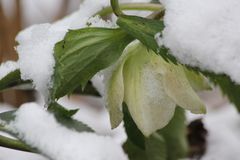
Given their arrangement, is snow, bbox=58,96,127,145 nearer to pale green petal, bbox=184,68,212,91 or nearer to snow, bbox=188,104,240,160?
snow, bbox=188,104,240,160

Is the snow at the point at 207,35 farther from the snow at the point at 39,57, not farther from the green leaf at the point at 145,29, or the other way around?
the snow at the point at 39,57

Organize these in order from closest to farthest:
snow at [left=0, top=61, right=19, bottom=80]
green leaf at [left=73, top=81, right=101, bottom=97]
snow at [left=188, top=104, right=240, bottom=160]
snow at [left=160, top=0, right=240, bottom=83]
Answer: snow at [left=160, top=0, right=240, bottom=83] → snow at [left=0, top=61, right=19, bottom=80] → green leaf at [left=73, top=81, right=101, bottom=97] → snow at [left=188, top=104, right=240, bottom=160]

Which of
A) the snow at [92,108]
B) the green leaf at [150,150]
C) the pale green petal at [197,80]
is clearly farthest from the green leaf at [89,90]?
the snow at [92,108]

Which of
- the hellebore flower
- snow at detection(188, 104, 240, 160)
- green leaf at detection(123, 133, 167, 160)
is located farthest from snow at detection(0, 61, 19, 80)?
snow at detection(188, 104, 240, 160)

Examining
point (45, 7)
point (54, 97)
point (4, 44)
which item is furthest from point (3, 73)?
point (45, 7)

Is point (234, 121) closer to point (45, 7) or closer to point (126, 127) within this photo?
point (126, 127)

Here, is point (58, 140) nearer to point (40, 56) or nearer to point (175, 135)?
point (40, 56)

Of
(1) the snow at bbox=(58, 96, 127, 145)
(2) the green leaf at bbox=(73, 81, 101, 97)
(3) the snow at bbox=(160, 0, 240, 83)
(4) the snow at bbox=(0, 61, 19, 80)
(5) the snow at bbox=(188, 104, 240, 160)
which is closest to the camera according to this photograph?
(3) the snow at bbox=(160, 0, 240, 83)
